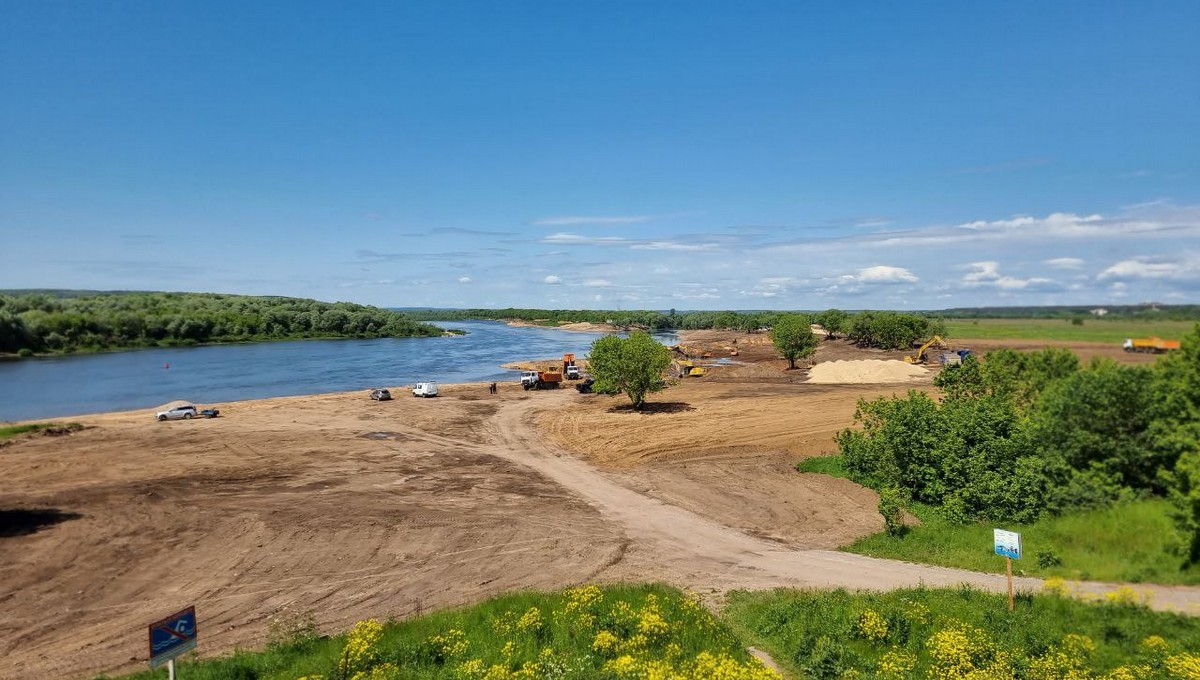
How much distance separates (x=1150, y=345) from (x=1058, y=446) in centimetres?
543

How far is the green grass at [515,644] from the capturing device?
11008 mm

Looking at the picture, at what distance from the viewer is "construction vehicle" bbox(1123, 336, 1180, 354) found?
65.2 feet

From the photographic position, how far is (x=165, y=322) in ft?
418

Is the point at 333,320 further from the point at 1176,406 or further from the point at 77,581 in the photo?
the point at 1176,406

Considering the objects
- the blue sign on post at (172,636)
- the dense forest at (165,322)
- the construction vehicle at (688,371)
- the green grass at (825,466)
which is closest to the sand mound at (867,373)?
the construction vehicle at (688,371)

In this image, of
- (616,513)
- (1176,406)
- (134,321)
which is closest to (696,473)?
(616,513)

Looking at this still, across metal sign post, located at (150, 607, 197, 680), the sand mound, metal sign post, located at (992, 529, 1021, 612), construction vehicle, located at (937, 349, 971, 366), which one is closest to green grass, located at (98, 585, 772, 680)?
metal sign post, located at (150, 607, 197, 680)

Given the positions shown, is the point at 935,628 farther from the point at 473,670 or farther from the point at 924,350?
the point at 924,350

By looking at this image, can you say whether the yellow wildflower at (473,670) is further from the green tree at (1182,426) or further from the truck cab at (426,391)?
the truck cab at (426,391)

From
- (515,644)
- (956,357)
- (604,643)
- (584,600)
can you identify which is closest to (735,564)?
(584,600)

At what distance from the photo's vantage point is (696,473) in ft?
106

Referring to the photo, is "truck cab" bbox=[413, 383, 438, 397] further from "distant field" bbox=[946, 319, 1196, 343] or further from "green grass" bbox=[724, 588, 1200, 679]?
→ "distant field" bbox=[946, 319, 1196, 343]

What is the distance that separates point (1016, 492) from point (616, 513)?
16608mm

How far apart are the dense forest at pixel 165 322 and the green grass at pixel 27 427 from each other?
80.4 metres
